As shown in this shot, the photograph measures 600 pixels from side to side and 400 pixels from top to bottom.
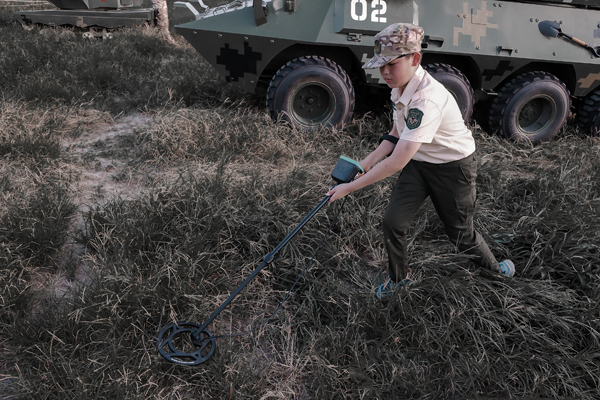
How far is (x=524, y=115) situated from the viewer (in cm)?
516

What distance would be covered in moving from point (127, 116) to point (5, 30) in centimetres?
597

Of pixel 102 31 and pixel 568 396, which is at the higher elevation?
pixel 102 31

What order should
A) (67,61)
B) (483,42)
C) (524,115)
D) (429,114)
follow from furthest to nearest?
(67,61)
(524,115)
(483,42)
(429,114)

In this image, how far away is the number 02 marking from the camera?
14.5 ft

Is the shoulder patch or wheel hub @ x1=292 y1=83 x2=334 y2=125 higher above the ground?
the shoulder patch

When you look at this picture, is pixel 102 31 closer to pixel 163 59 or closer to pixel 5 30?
pixel 5 30

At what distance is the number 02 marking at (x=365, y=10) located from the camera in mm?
4426

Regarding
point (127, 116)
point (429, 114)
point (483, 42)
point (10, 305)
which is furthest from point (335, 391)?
point (127, 116)

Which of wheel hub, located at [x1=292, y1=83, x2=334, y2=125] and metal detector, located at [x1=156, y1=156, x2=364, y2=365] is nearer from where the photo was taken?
metal detector, located at [x1=156, y1=156, x2=364, y2=365]

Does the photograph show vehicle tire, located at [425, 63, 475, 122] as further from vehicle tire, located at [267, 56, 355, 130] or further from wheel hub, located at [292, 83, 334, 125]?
wheel hub, located at [292, 83, 334, 125]

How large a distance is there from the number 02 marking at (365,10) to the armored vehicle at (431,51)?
0.4 inches

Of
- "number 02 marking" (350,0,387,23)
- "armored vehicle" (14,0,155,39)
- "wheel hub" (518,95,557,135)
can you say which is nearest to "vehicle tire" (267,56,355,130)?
"number 02 marking" (350,0,387,23)

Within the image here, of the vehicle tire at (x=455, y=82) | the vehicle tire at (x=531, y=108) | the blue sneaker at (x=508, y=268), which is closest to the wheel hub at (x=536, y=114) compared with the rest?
the vehicle tire at (x=531, y=108)

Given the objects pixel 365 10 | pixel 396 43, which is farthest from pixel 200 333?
pixel 365 10
